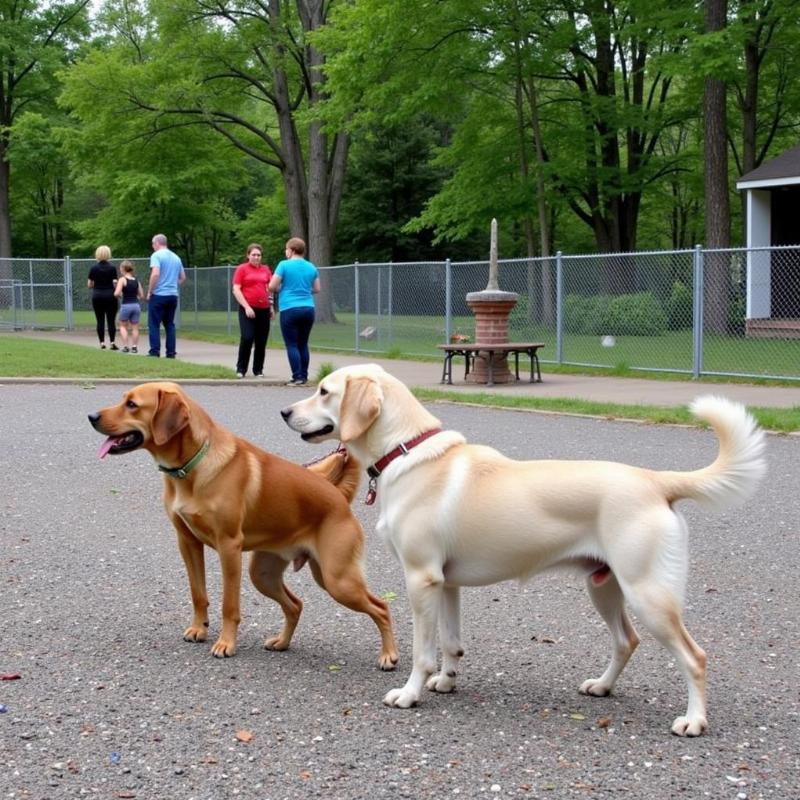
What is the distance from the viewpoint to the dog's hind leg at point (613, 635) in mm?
4023

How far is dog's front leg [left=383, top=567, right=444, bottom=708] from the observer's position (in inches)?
152

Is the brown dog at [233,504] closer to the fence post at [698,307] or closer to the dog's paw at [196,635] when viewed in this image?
the dog's paw at [196,635]

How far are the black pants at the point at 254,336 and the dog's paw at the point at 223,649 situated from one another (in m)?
11.6

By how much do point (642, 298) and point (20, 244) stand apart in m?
49.5

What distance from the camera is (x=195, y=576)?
466 centimetres

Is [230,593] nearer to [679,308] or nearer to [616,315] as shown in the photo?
[679,308]

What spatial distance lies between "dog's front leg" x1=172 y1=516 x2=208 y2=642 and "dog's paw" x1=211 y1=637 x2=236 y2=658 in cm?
22

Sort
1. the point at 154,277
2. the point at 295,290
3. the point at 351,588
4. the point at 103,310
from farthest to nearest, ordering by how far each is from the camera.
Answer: the point at 103,310 → the point at 154,277 → the point at 295,290 → the point at 351,588

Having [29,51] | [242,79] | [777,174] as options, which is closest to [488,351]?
[777,174]

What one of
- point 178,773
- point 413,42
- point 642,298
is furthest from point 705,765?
point 413,42

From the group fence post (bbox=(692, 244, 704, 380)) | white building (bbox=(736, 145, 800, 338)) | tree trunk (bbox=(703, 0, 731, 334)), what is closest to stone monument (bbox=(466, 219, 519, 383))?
fence post (bbox=(692, 244, 704, 380))

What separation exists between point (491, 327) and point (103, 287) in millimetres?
9087

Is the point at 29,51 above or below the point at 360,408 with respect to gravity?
above

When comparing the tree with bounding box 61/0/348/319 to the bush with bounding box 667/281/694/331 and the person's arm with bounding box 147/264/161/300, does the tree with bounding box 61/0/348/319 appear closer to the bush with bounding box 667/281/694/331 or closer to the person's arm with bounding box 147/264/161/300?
the bush with bounding box 667/281/694/331
